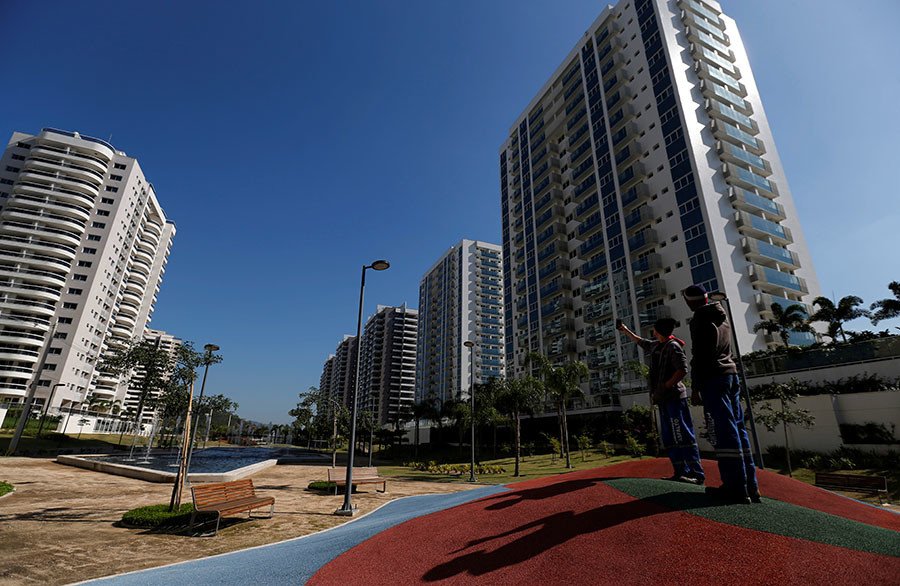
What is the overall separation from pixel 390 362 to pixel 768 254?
107m

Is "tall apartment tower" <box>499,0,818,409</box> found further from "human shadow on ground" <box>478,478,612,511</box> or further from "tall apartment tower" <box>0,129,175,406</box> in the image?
"tall apartment tower" <box>0,129,175,406</box>

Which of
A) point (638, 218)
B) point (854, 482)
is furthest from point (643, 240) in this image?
point (854, 482)

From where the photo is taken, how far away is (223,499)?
34.9ft

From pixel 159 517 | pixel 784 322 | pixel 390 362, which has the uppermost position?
pixel 390 362

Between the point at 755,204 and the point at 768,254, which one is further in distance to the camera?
the point at 755,204

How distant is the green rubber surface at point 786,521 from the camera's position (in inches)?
186

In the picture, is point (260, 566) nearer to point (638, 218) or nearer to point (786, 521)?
point (786, 521)

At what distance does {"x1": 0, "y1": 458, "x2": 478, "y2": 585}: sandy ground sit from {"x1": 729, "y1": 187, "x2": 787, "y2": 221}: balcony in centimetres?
4522

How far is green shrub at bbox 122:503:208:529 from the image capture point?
398 inches

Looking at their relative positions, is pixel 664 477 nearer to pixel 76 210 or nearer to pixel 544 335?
pixel 544 335

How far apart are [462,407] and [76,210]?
3082 inches

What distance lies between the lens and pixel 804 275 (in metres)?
46.5

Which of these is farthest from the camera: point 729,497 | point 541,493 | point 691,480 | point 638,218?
point 638,218

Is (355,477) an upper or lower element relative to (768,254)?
lower
